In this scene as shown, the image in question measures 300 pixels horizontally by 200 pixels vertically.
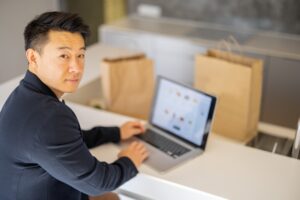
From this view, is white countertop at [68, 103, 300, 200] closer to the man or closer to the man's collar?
the man

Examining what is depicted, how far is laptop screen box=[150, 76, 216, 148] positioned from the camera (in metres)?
1.59

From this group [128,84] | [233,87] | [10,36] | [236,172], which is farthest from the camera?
[10,36]

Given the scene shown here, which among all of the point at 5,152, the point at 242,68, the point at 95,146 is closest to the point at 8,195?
the point at 5,152

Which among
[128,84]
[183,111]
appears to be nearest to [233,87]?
[183,111]

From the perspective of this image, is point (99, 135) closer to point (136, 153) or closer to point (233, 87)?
point (136, 153)

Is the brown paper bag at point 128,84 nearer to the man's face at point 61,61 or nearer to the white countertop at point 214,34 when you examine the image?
the man's face at point 61,61

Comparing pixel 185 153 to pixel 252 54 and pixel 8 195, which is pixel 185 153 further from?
pixel 252 54

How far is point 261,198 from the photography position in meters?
1.33

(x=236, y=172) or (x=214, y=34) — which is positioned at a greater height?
(x=214, y=34)

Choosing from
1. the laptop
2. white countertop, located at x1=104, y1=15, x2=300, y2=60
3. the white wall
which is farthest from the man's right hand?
white countertop, located at x1=104, y1=15, x2=300, y2=60

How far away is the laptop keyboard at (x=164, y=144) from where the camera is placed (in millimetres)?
1604

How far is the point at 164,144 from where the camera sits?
5.48 feet

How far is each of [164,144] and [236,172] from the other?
330 mm

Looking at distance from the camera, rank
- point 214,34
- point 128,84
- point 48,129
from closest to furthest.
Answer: point 48,129
point 128,84
point 214,34
